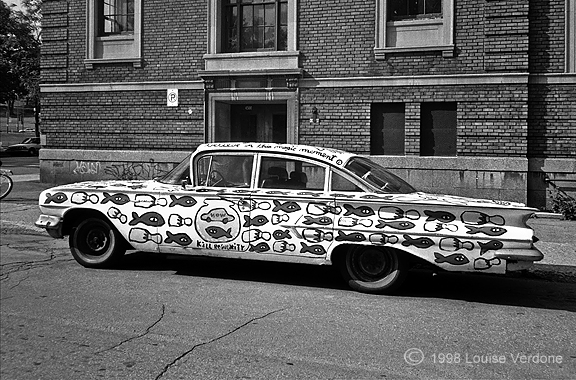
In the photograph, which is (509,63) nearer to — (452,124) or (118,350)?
(452,124)

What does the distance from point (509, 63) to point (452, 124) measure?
179 cm

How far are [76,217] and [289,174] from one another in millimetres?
2882

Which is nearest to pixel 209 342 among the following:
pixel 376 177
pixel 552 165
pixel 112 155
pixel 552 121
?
pixel 376 177

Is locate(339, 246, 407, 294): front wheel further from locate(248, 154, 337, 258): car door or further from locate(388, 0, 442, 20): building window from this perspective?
locate(388, 0, 442, 20): building window

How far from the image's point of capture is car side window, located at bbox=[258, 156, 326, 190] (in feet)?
21.9

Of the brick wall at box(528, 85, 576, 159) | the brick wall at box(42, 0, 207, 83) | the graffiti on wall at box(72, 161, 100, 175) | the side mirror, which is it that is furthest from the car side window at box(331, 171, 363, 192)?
the graffiti on wall at box(72, 161, 100, 175)

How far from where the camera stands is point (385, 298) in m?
6.30

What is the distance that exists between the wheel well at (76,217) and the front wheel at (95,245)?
0.18 feet

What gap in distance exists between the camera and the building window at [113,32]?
15.7m

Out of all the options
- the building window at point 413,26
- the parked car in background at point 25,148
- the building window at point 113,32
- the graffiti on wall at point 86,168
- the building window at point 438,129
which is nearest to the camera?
the building window at point 413,26

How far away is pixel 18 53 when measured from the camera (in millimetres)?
39406

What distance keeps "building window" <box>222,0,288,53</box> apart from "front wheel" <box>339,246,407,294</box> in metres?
9.41

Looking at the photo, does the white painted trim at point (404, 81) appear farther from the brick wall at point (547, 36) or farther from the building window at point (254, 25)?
the building window at point (254, 25)

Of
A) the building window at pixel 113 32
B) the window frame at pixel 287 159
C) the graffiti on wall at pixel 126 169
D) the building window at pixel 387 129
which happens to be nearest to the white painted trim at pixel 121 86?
the building window at pixel 113 32
